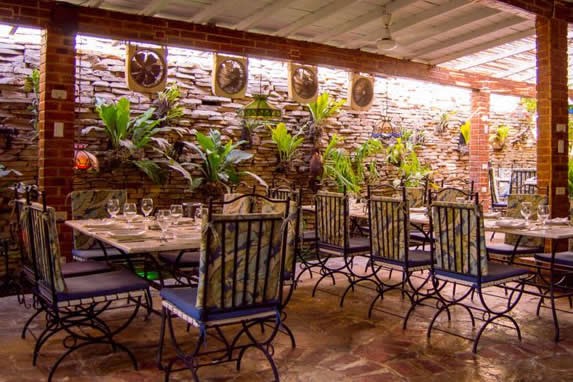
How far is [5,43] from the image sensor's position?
18.8 ft

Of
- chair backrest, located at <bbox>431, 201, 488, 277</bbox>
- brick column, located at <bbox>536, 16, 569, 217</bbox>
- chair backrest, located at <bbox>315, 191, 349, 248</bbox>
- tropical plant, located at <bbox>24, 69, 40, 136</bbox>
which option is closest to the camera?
chair backrest, located at <bbox>431, 201, 488, 277</bbox>

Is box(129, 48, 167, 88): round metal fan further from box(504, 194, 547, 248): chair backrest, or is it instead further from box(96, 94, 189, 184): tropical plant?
box(504, 194, 547, 248): chair backrest

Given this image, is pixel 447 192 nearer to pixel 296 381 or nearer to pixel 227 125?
pixel 227 125

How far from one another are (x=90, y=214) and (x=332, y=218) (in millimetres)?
2091

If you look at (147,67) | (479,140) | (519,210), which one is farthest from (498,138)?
(147,67)

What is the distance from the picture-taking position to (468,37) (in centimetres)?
655

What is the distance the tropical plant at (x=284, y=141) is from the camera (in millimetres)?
7453

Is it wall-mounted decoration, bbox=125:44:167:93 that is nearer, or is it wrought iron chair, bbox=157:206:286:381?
wrought iron chair, bbox=157:206:286:381

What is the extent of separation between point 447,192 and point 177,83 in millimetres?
3520

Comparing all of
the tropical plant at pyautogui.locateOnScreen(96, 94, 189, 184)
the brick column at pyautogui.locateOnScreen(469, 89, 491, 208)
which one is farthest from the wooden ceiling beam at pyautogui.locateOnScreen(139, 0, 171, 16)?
the brick column at pyautogui.locateOnScreen(469, 89, 491, 208)

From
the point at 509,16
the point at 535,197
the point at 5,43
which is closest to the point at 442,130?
the point at 509,16

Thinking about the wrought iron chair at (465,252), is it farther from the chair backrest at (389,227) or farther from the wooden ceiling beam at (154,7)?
the wooden ceiling beam at (154,7)

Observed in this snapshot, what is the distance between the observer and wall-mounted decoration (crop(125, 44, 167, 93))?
212 inches

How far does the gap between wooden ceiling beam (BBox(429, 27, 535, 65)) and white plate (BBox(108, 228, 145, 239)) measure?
5169 millimetres
